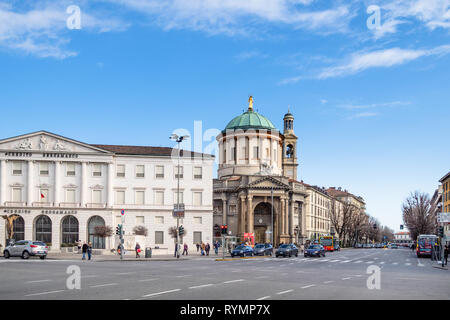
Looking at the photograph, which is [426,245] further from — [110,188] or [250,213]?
[110,188]

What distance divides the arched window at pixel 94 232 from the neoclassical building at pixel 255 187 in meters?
29.6

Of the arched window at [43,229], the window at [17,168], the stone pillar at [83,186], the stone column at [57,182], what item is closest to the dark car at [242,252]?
the stone pillar at [83,186]

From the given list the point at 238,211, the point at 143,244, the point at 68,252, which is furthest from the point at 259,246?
the point at 238,211

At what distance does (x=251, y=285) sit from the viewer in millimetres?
21031

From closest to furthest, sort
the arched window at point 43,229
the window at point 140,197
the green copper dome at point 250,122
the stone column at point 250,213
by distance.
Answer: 1. the arched window at point 43,229
2. the window at point 140,197
3. the stone column at point 250,213
4. the green copper dome at point 250,122

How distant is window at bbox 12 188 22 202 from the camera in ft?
243

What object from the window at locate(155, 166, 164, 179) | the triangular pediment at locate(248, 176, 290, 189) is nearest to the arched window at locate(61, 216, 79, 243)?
the window at locate(155, 166, 164, 179)

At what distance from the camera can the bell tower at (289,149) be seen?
124 meters

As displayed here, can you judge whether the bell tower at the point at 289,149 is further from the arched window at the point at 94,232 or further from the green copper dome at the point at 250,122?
the arched window at the point at 94,232

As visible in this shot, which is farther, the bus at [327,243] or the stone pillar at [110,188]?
the bus at [327,243]

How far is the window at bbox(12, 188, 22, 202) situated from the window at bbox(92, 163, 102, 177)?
10229 mm

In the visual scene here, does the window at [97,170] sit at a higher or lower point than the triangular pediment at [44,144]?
lower

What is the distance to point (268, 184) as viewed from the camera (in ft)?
336
